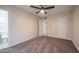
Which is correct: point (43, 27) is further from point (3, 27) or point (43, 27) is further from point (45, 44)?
point (3, 27)

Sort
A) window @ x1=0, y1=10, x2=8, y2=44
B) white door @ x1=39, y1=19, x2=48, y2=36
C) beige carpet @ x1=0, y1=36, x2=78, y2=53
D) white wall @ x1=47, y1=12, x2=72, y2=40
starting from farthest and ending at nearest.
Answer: white door @ x1=39, y1=19, x2=48, y2=36
white wall @ x1=47, y1=12, x2=72, y2=40
beige carpet @ x1=0, y1=36, x2=78, y2=53
window @ x1=0, y1=10, x2=8, y2=44

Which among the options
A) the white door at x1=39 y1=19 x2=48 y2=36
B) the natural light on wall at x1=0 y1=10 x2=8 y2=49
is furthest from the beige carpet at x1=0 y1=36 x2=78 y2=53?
the natural light on wall at x1=0 y1=10 x2=8 y2=49

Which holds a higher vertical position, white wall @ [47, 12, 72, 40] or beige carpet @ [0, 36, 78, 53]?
white wall @ [47, 12, 72, 40]

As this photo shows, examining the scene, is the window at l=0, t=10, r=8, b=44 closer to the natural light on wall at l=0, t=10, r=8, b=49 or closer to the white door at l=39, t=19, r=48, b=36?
the natural light on wall at l=0, t=10, r=8, b=49

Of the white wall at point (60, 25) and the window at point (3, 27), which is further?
the white wall at point (60, 25)

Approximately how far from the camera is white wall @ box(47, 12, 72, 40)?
1.71 meters

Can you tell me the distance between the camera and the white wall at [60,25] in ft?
5.61

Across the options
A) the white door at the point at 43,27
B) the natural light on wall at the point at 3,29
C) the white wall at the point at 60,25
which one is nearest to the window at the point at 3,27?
the natural light on wall at the point at 3,29

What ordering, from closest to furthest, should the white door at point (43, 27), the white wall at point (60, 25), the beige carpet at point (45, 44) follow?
the beige carpet at point (45, 44) → the white wall at point (60, 25) → the white door at point (43, 27)

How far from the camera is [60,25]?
180 cm

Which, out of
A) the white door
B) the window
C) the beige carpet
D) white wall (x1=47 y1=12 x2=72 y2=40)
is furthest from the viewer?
the white door

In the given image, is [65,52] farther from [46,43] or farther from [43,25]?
[43,25]

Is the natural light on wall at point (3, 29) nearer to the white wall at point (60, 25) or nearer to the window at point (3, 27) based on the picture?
the window at point (3, 27)
